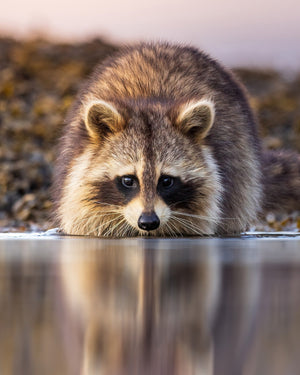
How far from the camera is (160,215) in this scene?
16.6 feet

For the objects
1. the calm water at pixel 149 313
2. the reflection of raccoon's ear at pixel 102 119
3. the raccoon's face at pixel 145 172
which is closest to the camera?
the calm water at pixel 149 313

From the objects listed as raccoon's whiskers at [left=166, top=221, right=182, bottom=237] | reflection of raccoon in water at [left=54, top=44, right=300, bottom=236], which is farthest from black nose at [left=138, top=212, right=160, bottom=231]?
raccoon's whiskers at [left=166, top=221, right=182, bottom=237]

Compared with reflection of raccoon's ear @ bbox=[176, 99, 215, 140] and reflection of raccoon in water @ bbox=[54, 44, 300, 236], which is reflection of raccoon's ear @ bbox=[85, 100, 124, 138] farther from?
reflection of raccoon's ear @ bbox=[176, 99, 215, 140]

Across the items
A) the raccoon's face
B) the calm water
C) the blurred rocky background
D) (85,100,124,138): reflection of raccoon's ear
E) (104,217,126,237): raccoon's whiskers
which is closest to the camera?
the calm water

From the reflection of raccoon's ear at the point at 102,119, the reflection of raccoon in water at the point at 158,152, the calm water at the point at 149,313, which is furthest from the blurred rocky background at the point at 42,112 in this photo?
the calm water at the point at 149,313

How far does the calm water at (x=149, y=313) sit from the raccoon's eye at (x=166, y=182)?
72 centimetres

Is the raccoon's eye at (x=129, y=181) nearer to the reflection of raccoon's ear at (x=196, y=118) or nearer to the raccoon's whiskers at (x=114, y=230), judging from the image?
the raccoon's whiskers at (x=114, y=230)

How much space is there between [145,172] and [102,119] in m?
0.59

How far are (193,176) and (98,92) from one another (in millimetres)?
1226

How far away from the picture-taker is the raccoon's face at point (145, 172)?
5.26 m

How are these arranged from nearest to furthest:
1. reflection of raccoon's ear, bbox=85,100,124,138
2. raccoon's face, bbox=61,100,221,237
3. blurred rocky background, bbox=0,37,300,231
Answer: raccoon's face, bbox=61,100,221,237 → reflection of raccoon's ear, bbox=85,100,124,138 → blurred rocky background, bbox=0,37,300,231

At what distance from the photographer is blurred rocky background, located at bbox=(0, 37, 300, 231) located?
8.05 metres

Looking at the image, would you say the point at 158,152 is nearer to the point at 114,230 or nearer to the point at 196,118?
the point at 196,118

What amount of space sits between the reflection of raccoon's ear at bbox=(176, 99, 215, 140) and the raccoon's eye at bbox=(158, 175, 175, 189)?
43 centimetres
